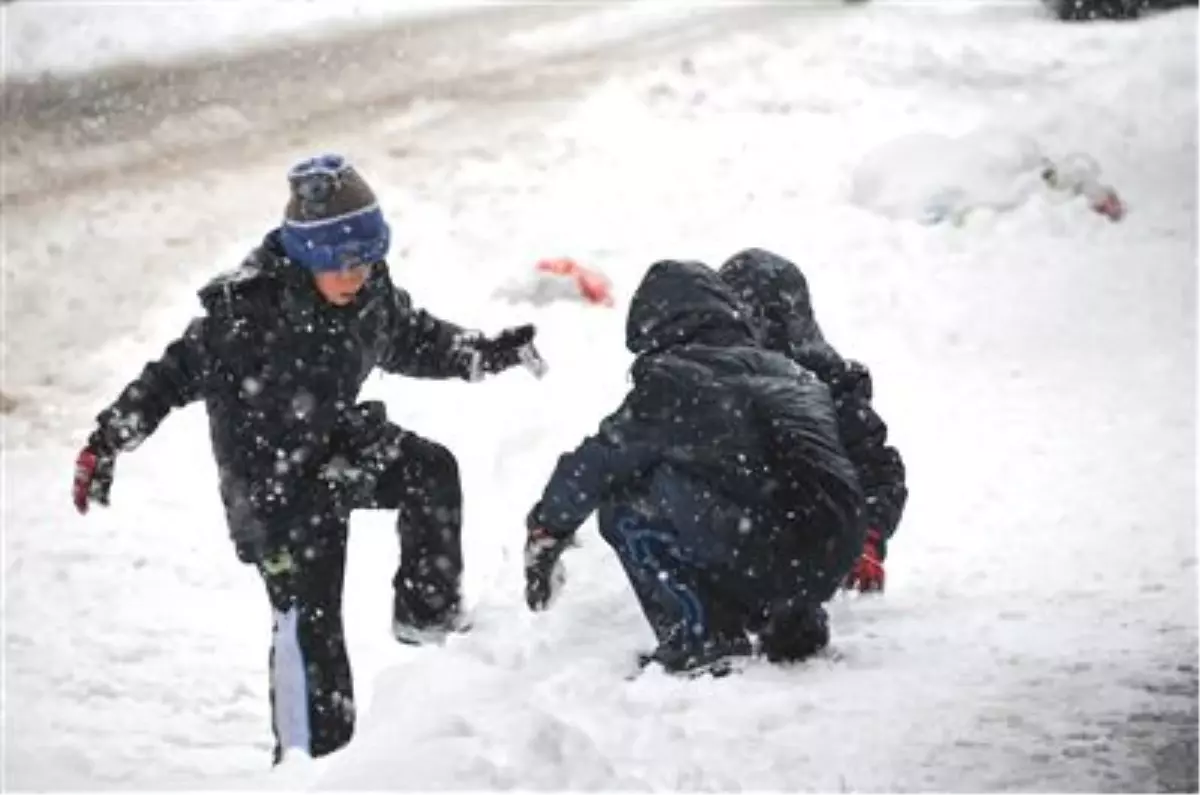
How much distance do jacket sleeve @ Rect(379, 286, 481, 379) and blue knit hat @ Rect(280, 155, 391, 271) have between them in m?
0.45

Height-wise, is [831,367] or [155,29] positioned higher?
[155,29]

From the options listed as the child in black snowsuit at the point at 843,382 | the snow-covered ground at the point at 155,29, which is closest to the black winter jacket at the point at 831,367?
the child in black snowsuit at the point at 843,382

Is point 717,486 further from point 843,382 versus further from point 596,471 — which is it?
point 843,382

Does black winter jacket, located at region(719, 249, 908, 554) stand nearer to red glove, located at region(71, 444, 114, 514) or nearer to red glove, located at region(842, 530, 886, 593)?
red glove, located at region(842, 530, 886, 593)

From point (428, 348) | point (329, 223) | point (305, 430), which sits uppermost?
point (329, 223)

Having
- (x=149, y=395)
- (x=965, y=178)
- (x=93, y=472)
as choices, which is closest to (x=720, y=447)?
(x=149, y=395)

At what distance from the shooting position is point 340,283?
179 inches

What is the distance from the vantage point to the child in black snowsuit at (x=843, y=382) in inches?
180

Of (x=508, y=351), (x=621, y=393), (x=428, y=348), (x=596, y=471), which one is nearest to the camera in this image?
(x=596, y=471)

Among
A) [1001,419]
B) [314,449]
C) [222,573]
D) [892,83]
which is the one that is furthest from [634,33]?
[314,449]

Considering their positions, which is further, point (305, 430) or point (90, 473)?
point (90, 473)

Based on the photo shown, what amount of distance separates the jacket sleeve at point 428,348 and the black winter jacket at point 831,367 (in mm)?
842

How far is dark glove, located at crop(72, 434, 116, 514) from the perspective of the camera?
4.71 m

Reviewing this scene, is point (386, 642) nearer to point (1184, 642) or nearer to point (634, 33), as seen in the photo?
point (1184, 642)
